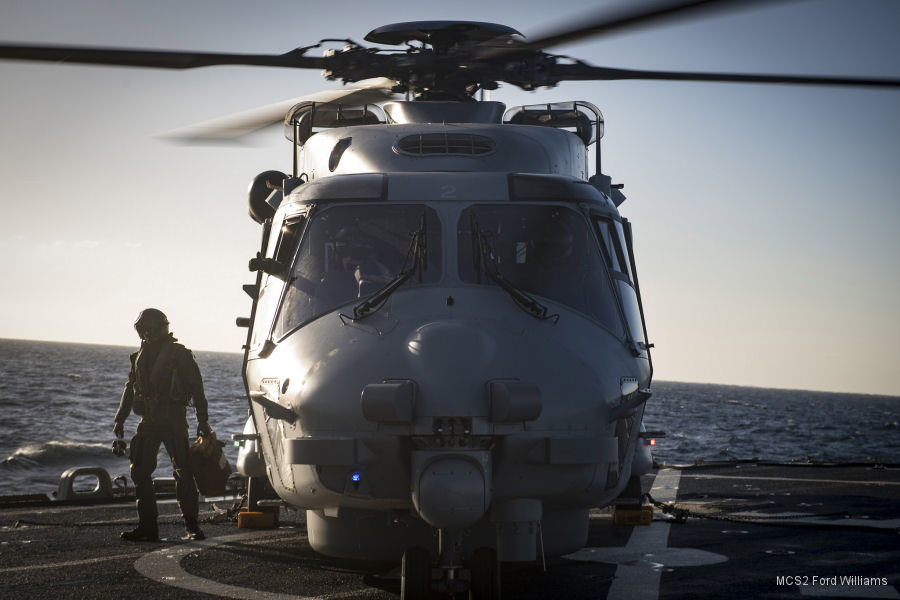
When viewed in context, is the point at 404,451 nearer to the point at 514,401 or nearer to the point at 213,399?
the point at 514,401

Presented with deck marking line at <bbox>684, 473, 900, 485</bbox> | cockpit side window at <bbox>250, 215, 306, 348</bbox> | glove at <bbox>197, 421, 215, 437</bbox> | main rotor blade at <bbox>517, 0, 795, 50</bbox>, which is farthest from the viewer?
deck marking line at <bbox>684, 473, 900, 485</bbox>

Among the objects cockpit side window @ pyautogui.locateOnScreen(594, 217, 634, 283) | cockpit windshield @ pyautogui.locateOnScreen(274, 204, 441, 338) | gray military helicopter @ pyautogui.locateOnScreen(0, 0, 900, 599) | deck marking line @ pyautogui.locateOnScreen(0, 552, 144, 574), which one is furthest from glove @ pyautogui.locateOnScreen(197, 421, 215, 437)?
cockpit side window @ pyautogui.locateOnScreen(594, 217, 634, 283)

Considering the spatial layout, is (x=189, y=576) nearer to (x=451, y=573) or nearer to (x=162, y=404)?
(x=162, y=404)

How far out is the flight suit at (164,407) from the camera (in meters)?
9.36

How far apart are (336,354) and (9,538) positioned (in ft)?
16.1

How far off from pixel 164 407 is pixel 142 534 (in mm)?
1154

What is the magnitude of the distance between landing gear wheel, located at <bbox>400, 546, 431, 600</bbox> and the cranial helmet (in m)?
4.78

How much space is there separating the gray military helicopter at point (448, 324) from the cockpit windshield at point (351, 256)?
1cm

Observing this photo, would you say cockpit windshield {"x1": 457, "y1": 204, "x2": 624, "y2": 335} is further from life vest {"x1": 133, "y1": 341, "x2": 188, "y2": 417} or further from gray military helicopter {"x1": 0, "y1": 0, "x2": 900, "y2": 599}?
life vest {"x1": 133, "y1": 341, "x2": 188, "y2": 417}

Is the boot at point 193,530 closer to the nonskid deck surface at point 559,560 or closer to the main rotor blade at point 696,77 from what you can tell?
the nonskid deck surface at point 559,560

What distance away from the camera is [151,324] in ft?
31.1

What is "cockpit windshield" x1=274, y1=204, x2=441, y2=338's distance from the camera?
6391 mm

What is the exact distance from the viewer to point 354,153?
7438 mm

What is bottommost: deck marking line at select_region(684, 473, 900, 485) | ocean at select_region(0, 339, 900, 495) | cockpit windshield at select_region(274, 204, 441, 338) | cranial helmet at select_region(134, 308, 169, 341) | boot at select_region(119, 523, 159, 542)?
ocean at select_region(0, 339, 900, 495)
